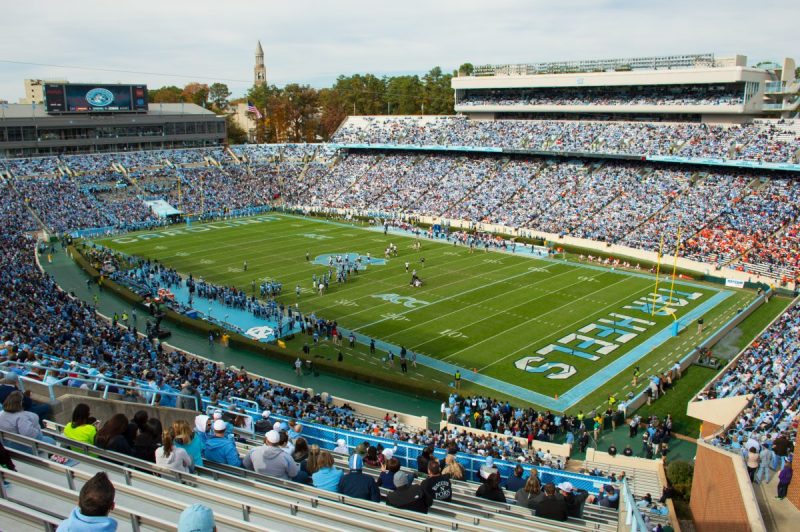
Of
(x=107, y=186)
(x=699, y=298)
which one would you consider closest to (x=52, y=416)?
(x=699, y=298)

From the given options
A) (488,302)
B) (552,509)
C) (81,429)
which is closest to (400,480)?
(552,509)

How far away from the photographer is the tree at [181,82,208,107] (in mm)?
97406

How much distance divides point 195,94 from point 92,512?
106 m

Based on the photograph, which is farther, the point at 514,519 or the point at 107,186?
the point at 107,186

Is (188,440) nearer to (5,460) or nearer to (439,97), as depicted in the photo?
(5,460)

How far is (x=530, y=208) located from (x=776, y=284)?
1903cm

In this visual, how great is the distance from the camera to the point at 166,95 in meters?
104

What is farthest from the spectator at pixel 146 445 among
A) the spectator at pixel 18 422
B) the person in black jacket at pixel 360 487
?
the person in black jacket at pixel 360 487

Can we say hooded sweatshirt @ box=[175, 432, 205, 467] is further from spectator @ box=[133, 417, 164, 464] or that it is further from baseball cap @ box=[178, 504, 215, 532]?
baseball cap @ box=[178, 504, 215, 532]

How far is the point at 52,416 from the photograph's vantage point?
339 inches

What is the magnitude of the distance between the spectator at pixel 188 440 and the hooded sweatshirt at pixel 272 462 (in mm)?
573

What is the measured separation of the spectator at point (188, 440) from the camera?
643cm

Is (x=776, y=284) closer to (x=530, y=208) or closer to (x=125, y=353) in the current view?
(x=530, y=208)

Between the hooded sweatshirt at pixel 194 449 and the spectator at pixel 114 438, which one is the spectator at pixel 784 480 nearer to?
the hooded sweatshirt at pixel 194 449
